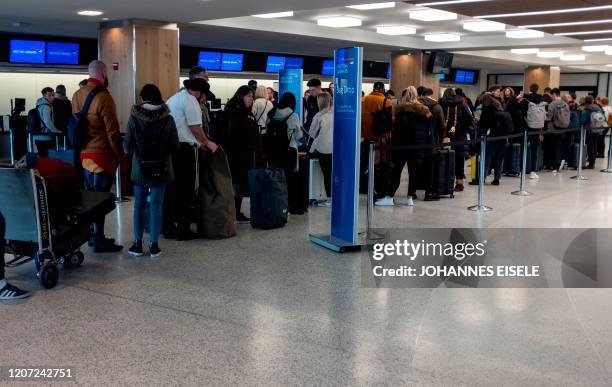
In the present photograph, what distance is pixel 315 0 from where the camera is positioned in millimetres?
7922

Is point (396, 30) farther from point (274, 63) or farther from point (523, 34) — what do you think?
point (274, 63)

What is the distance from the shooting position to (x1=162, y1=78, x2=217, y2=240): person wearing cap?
6422 millimetres

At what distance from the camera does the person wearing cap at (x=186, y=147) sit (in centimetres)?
642

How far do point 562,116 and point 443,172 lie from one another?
5.28m

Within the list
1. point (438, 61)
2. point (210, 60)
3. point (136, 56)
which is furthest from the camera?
point (210, 60)

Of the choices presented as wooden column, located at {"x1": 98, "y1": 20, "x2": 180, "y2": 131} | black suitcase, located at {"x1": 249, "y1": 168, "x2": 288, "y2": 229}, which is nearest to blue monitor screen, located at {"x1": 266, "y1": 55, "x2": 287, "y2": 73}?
wooden column, located at {"x1": 98, "y1": 20, "x2": 180, "y2": 131}

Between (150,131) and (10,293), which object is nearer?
(10,293)

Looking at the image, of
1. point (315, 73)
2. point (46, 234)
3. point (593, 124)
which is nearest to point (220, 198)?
point (46, 234)

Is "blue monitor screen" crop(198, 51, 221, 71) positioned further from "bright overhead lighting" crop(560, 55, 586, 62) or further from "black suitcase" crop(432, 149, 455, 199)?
"bright overhead lighting" crop(560, 55, 586, 62)

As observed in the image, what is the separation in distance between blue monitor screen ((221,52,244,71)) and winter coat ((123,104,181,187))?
12503 mm

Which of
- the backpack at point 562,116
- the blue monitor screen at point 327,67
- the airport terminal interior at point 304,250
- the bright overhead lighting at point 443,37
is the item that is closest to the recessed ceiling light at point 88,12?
the airport terminal interior at point 304,250

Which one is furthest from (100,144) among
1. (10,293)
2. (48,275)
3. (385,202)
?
(385,202)

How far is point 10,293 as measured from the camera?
4.68 m

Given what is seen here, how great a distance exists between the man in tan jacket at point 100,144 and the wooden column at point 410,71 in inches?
428
